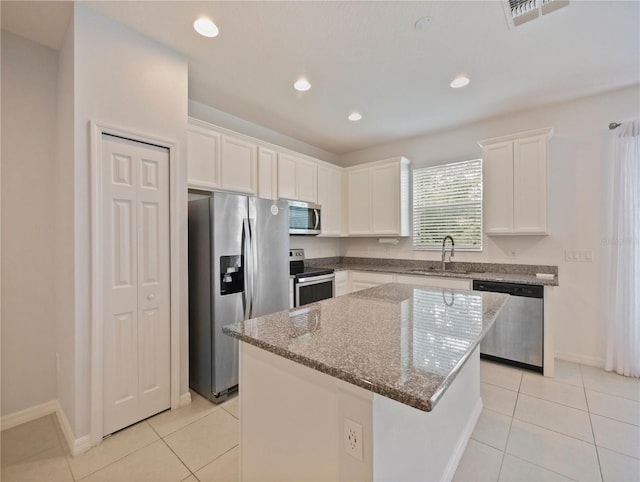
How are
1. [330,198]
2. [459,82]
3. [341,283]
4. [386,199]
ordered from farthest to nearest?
[330,198] → [386,199] → [341,283] → [459,82]

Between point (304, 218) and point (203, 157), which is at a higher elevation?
point (203, 157)

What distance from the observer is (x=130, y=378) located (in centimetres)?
206

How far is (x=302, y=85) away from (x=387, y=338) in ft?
8.29

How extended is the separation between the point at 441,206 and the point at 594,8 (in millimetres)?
2428

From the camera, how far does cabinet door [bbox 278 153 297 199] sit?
3.64 meters

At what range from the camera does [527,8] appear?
6.21 ft

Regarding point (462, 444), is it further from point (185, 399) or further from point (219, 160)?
point (219, 160)

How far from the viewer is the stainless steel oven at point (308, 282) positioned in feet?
11.3

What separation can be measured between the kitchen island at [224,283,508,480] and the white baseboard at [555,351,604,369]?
7.55 ft

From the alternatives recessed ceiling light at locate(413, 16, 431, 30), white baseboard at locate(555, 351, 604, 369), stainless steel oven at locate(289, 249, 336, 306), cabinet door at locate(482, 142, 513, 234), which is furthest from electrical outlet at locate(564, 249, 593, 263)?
recessed ceiling light at locate(413, 16, 431, 30)

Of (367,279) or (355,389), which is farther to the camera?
(367,279)

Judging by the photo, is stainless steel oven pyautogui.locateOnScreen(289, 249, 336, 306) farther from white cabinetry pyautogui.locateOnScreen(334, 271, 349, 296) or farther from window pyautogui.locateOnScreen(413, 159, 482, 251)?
window pyautogui.locateOnScreen(413, 159, 482, 251)

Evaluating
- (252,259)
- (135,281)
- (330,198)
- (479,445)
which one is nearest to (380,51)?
(252,259)

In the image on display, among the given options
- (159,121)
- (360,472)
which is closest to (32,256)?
(159,121)
